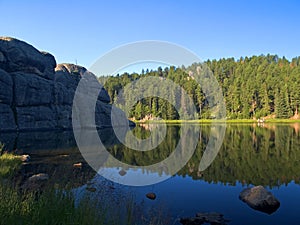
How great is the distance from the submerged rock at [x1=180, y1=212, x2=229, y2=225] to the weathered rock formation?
3809 centimetres

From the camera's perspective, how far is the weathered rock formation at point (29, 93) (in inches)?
1688

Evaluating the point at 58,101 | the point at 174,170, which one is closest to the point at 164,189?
the point at 174,170

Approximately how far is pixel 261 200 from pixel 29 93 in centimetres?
4380

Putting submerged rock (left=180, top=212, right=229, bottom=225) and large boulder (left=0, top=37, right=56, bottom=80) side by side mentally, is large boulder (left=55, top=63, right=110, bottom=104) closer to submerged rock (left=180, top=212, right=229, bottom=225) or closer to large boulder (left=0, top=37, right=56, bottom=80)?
large boulder (left=0, top=37, right=56, bottom=80)

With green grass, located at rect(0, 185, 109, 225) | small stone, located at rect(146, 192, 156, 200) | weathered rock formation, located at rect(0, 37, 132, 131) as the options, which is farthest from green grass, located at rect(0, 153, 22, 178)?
weathered rock formation, located at rect(0, 37, 132, 131)

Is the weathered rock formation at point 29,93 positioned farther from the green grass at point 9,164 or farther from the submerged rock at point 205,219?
the submerged rock at point 205,219

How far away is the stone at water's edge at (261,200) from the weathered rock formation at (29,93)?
38.3m

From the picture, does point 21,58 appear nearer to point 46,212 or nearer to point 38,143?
point 38,143

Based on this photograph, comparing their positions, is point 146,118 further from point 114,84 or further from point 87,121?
point 87,121

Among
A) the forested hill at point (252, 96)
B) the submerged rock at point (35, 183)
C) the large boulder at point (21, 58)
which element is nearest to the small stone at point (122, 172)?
the submerged rock at point (35, 183)

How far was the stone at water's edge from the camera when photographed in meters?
10.4

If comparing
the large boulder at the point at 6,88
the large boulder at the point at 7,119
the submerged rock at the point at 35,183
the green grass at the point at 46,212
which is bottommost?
the submerged rock at the point at 35,183

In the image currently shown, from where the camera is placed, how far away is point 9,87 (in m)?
43.5

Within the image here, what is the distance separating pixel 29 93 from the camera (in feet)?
152
